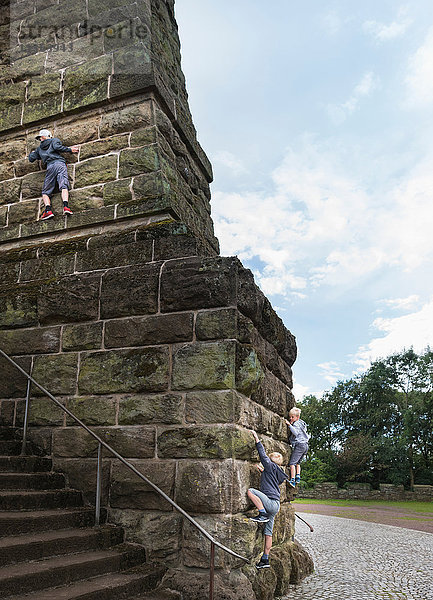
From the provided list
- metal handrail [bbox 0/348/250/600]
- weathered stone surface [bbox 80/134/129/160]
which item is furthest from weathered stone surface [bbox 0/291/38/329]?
weathered stone surface [bbox 80/134/129/160]

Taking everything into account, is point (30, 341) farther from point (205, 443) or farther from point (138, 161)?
point (138, 161)

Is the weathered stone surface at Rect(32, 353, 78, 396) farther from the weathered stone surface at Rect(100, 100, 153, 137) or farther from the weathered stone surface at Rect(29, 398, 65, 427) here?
the weathered stone surface at Rect(100, 100, 153, 137)

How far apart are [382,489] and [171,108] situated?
27.2 m

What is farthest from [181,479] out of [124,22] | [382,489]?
[382,489]

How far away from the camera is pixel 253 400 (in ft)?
18.1

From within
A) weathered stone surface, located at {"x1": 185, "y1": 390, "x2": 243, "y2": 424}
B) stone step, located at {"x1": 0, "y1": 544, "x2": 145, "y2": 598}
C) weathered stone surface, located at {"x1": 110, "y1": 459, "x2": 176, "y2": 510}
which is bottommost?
stone step, located at {"x1": 0, "y1": 544, "x2": 145, "y2": 598}

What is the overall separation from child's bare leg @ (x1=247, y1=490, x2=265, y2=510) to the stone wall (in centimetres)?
2681

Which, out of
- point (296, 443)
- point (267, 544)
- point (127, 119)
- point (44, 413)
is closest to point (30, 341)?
point (44, 413)

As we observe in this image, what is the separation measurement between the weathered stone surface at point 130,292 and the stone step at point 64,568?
2.24 m

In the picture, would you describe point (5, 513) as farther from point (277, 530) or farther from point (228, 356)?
point (277, 530)

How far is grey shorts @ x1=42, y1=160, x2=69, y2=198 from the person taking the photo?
7109 mm

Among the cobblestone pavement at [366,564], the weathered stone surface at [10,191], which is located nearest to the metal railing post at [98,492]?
the cobblestone pavement at [366,564]

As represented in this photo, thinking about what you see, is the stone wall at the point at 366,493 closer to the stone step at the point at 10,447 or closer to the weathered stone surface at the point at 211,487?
the weathered stone surface at the point at 211,487

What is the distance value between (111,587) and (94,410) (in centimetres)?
181
